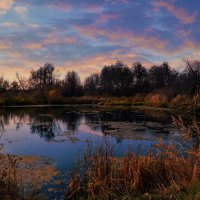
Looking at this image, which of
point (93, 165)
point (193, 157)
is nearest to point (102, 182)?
point (93, 165)

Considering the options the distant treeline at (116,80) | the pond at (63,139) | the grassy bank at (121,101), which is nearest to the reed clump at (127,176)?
the pond at (63,139)

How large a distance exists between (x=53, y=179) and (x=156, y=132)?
8.45 meters

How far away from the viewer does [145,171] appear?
246 inches

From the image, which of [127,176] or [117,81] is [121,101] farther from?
[127,176]

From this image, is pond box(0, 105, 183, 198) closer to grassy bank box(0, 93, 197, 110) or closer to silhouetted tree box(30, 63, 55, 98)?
grassy bank box(0, 93, 197, 110)

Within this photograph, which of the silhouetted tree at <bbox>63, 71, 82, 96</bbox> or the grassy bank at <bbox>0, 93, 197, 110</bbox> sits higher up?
the silhouetted tree at <bbox>63, 71, 82, 96</bbox>

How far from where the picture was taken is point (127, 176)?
6.07 meters

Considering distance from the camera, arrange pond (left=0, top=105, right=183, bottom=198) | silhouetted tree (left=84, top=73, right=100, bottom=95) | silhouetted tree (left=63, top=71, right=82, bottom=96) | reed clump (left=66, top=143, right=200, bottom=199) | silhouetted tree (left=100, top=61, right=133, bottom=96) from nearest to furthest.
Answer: reed clump (left=66, top=143, right=200, bottom=199), pond (left=0, top=105, right=183, bottom=198), silhouetted tree (left=63, top=71, right=82, bottom=96), silhouetted tree (left=100, top=61, right=133, bottom=96), silhouetted tree (left=84, top=73, right=100, bottom=95)

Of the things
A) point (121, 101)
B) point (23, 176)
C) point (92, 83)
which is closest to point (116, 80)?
point (92, 83)

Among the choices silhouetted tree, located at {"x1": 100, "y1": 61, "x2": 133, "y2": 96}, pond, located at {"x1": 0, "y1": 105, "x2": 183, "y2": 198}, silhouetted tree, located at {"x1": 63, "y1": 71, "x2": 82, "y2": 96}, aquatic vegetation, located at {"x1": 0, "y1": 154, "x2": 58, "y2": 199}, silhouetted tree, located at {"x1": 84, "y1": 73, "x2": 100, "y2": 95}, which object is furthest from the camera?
silhouetted tree, located at {"x1": 84, "y1": 73, "x2": 100, "y2": 95}

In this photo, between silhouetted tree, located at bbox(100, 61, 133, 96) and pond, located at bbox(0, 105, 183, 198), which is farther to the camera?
silhouetted tree, located at bbox(100, 61, 133, 96)

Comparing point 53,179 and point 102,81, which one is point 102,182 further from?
point 102,81

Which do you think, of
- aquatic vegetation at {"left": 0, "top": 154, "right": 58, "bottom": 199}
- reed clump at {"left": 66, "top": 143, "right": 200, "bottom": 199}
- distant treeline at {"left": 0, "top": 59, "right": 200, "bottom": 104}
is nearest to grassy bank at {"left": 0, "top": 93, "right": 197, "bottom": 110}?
distant treeline at {"left": 0, "top": 59, "right": 200, "bottom": 104}

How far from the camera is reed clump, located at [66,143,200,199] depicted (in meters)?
5.69
